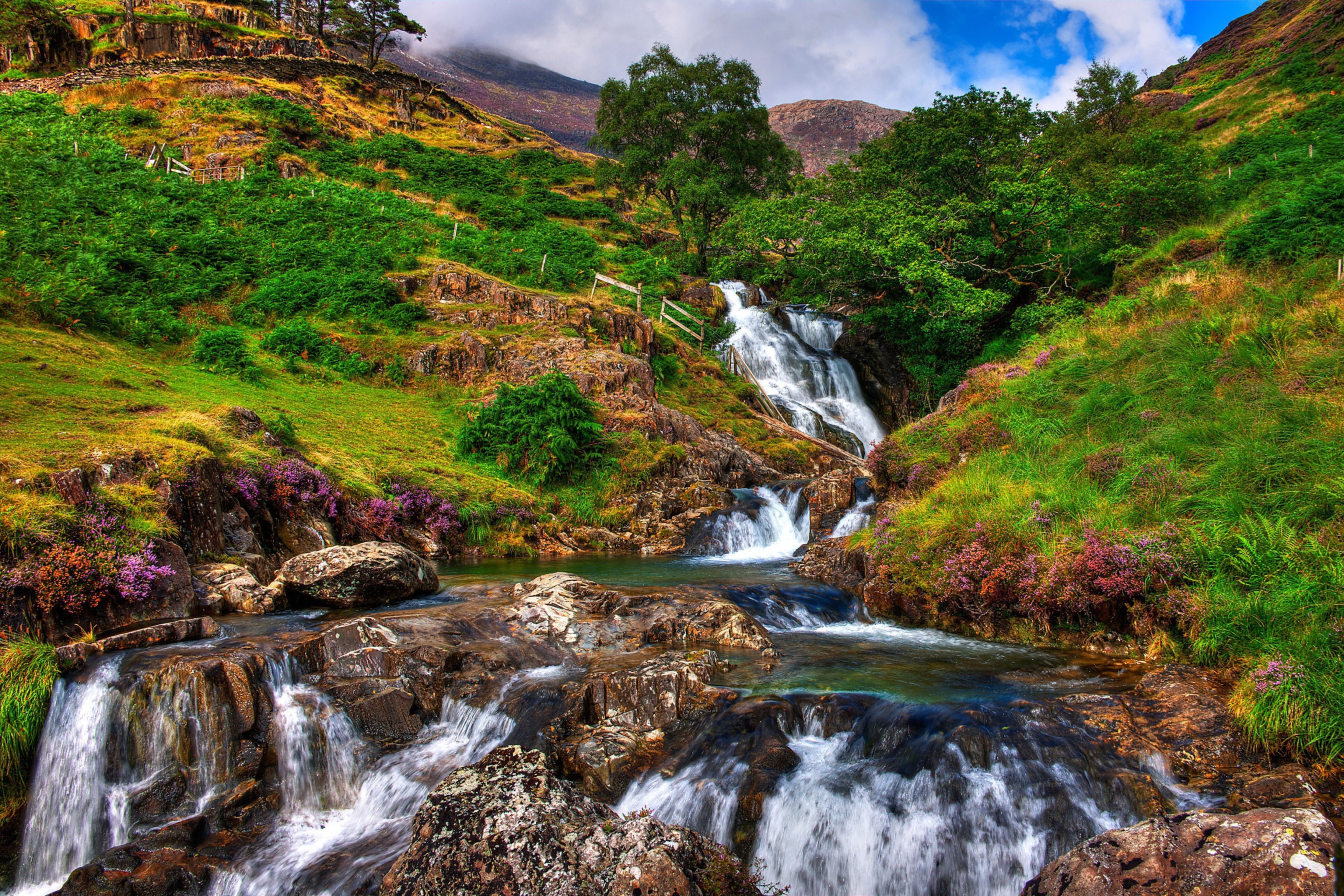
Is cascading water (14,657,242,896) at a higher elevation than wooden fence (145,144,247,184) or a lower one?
lower

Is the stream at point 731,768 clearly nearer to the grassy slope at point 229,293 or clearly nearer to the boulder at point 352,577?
the boulder at point 352,577

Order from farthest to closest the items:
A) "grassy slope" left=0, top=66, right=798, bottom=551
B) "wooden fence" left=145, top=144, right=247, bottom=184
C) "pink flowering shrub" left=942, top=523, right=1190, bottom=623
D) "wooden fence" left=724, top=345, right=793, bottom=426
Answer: "wooden fence" left=145, top=144, right=247, bottom=184, "wooden fence" left=724, top=345, right=793, bottom=426, "grassy slope" left=0, top=66, right=798, bottom=551, "pink flowering shrub" left=942, top=523, right=1190, bottom=623

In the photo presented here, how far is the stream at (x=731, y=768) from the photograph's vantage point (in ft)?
15.5

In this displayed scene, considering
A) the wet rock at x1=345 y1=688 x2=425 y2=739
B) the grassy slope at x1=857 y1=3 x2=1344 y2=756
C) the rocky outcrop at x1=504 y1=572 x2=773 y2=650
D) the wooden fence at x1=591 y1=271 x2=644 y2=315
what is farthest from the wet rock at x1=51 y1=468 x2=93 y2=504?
the wooden fence at x1=591 y1=271 x2=644 y2=315

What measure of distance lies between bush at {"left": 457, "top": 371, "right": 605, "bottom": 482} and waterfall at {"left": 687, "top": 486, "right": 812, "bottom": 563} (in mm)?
4026

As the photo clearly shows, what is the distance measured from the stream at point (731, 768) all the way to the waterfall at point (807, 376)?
61.2 ft

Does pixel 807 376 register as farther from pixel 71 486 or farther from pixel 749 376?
pixel 71 486

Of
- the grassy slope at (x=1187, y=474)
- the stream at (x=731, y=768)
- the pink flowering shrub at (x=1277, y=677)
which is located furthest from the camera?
the grassy slope at (x=1187, y=474)

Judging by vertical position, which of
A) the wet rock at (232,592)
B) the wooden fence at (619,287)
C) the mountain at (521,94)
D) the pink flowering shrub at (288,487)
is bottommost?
the wet rock at (232,592)

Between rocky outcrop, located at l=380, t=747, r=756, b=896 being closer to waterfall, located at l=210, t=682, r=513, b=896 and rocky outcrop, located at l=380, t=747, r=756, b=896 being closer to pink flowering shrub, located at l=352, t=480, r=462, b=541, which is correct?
waterfall, located at l=210, t=682, r=513, b=896

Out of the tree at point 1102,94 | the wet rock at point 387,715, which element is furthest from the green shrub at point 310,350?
the tree at point 1102,94

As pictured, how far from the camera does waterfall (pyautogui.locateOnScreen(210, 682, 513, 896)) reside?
503 cm

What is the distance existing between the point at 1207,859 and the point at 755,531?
13.4 meters

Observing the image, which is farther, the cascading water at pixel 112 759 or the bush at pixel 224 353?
the bush at pixel 224 353
